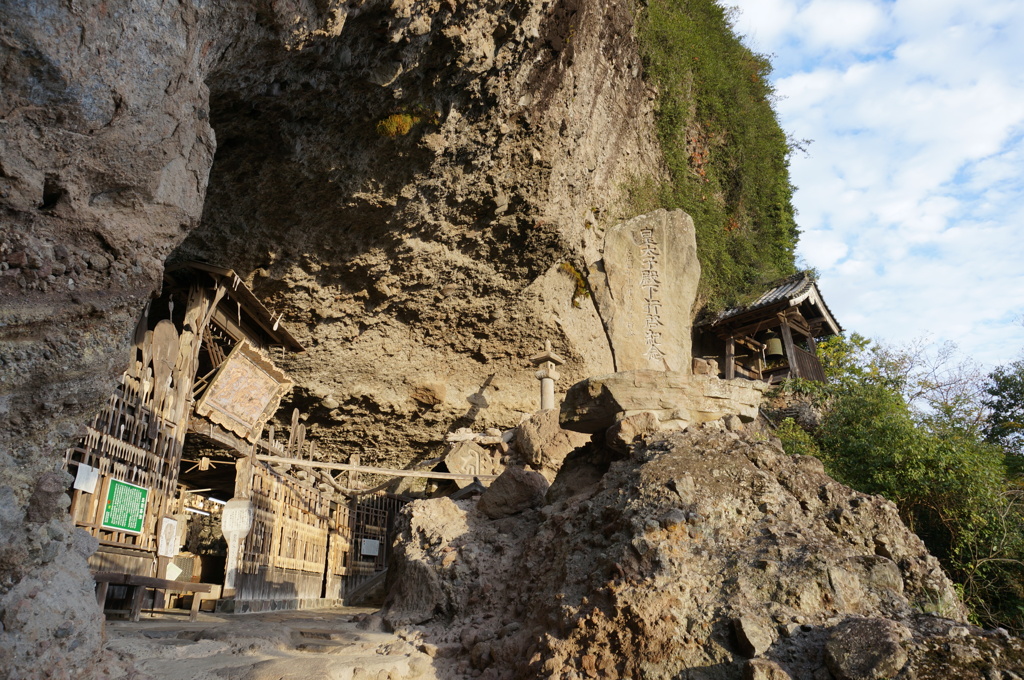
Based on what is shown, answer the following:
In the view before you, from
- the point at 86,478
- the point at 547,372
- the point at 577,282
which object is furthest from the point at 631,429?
the point at 577,282

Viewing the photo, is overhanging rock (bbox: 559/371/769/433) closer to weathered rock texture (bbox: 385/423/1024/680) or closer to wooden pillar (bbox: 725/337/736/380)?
weathered rock texture (bbox: 385/423/1024/680)

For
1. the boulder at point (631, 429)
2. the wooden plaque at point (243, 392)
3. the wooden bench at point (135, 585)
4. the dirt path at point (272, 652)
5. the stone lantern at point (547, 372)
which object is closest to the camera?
the dirt path at point (272, 652)

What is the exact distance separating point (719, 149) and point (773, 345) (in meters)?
6.10

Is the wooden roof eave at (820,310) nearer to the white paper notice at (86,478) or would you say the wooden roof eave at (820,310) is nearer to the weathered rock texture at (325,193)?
the weathered rock texture at (325,193)

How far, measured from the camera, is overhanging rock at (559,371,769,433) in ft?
18.2

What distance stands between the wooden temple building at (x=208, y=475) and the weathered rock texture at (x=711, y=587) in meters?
3.25

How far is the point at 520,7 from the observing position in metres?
7.68

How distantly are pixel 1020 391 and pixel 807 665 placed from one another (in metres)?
14.7

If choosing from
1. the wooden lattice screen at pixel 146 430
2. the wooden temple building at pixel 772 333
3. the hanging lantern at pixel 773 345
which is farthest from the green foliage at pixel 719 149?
the wooden lattice screen at pixel 146 430

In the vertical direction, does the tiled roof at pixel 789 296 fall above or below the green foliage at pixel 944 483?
above

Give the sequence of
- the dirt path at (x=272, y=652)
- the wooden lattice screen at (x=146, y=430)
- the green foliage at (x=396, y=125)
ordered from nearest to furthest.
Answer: the dirt path at (x=272, y=652)
the wooden lattice screen at (x=146, y=430)
the green foliage at (x=396, y=125)

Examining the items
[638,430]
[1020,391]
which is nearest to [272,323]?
[638,430]

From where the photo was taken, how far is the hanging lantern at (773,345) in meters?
17.8

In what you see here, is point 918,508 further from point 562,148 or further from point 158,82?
point 158,82
